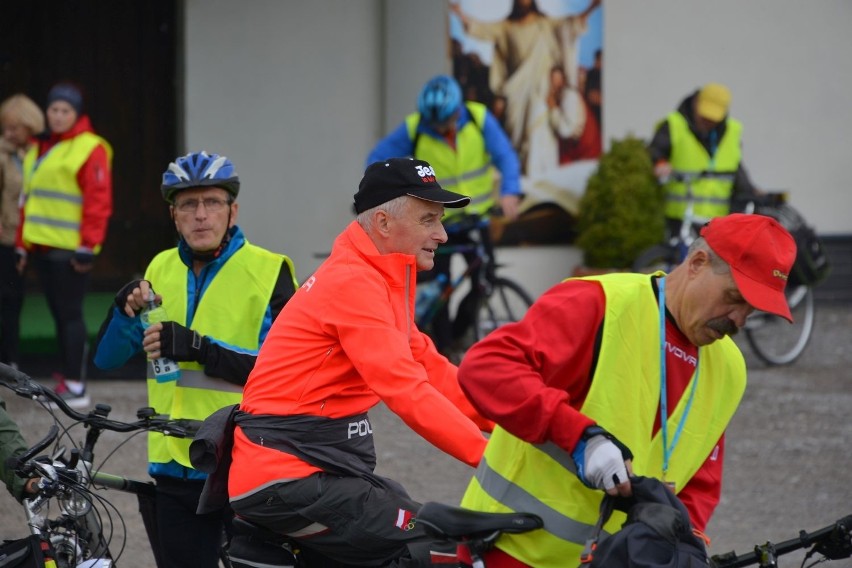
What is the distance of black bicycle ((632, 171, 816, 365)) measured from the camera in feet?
37.6

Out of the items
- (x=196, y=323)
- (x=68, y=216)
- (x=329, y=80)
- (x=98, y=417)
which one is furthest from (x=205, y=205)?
(x=329, y=80)

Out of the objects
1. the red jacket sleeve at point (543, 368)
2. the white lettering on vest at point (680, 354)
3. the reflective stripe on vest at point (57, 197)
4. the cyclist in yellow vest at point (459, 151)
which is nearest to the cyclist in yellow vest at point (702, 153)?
the cyclist in yellow vest at point (459, 151)

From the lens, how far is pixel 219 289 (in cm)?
475

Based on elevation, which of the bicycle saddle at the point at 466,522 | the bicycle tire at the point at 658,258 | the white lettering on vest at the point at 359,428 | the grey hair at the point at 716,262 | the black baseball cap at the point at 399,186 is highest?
the black baseball cap at the point at 399,186

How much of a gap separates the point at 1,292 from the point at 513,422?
7.15 m

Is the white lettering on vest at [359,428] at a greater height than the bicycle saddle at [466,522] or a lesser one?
greater

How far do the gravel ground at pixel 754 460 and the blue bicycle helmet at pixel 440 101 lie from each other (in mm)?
2159

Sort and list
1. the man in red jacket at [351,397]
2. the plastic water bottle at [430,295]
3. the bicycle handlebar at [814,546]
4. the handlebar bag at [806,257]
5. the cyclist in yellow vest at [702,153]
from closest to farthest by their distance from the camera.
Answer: the bicycle handlebar at [814,546], the man in red jacket at [351,397], the plastic water bottle at [430,295], the handlebar bag at [806,257], the cyclist in yellow vest at [702,153]

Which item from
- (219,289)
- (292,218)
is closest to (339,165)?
(292,218)

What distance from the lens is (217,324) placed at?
4.71 meters

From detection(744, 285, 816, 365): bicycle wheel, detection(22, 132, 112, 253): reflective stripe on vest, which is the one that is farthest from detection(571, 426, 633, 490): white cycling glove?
detection(744, 285, 816, 365): bicycle wheel

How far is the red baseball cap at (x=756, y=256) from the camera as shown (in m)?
3.44

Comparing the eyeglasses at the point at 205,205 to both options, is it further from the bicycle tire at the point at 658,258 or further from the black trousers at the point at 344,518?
the bicycle tire at the point at 658,258

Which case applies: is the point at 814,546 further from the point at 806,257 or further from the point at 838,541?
the point at 806,257
